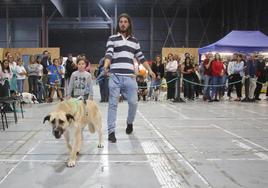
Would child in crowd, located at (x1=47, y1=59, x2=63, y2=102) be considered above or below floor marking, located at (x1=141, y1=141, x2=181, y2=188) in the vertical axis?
above

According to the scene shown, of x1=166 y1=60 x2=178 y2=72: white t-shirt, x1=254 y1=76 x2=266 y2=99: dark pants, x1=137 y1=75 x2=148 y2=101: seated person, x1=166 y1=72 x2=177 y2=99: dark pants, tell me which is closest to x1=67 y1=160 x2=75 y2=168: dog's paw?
x1=137 y1=75 x2=148 y2=101: seated person

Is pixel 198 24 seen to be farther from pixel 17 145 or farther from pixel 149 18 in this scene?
pixel 17 145

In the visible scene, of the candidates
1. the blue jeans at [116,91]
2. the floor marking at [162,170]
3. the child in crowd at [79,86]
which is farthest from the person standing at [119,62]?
the floor marking at [162,170]

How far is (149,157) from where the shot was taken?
18.0 ft

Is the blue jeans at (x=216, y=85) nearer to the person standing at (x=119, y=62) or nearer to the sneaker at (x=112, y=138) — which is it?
the person standing at (x=119, y=62)

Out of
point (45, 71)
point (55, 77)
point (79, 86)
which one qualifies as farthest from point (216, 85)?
point (79, 86)

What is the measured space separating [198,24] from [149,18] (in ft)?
13.9

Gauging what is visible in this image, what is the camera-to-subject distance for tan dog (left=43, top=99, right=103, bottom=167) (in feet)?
14.9

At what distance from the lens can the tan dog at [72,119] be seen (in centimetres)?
455

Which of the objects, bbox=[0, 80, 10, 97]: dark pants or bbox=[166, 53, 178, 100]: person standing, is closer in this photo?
bbox=[0, 80, 10, 97]: dark pants

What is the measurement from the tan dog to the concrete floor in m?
0.27

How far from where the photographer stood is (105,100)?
1482cm

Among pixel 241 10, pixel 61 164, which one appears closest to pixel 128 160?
pixel 61 164

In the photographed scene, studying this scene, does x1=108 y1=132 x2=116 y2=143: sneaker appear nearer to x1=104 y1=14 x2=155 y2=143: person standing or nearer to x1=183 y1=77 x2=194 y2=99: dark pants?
x1=104 y1=14 x2=155 y2=143: person standing
